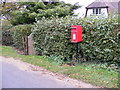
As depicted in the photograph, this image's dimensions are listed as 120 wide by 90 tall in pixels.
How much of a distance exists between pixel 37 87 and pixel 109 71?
2939 millimetres

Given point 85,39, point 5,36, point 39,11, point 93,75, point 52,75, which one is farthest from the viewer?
point 5,36

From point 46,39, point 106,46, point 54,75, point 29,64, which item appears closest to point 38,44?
point 46,39

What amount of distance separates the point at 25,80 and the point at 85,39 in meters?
3.20

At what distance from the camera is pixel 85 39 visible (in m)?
6.25

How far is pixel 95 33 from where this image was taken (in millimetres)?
5906

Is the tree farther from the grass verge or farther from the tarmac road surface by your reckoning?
the tarmac road surface

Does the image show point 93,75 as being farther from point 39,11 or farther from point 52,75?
point 39,11

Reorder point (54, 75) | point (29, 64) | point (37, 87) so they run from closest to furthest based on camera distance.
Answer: point (37, 87)
point (54, 75)
point (29, 64)

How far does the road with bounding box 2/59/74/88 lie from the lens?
4.16 metres

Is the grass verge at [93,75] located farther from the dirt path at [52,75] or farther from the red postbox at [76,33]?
the red postbox at [76,33]

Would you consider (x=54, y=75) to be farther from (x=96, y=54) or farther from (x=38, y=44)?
(x=38, y=44)

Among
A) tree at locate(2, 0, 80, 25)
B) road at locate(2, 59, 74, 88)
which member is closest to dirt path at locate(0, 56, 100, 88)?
road at locate(2, 59, 74, 88)

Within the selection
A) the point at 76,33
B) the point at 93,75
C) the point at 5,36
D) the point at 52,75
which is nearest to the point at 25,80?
the point at 52,75

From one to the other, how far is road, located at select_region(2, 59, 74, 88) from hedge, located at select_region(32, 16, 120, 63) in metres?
2.34
